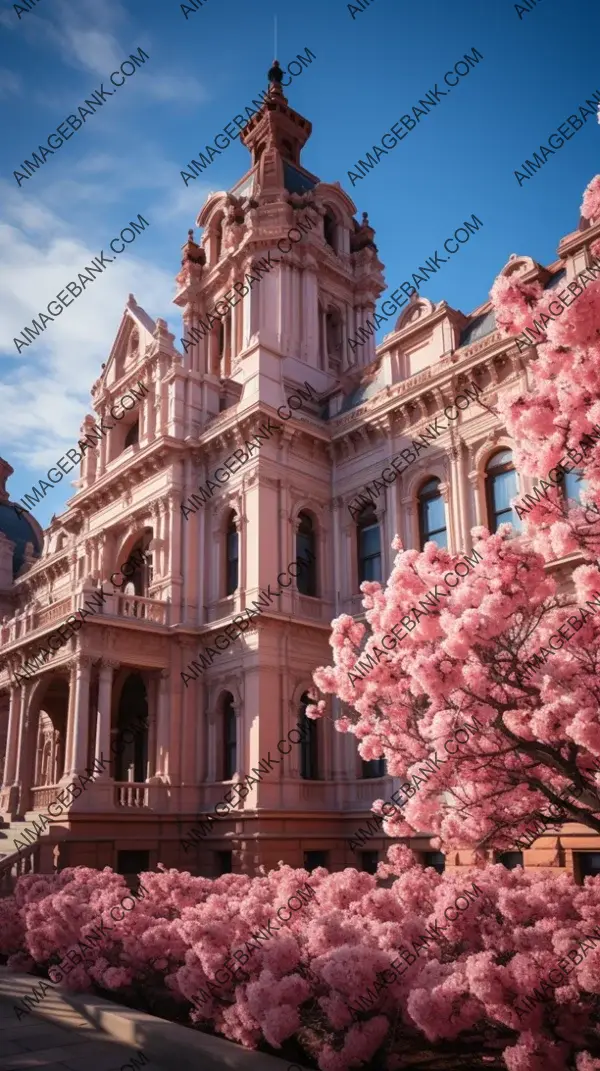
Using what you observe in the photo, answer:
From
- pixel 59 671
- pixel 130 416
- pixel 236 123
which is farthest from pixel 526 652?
pixel 130 416

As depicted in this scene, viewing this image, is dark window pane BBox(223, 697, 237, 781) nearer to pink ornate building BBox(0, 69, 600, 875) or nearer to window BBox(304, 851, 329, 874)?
pink ornate building BBox(0, 69, 600, 875)

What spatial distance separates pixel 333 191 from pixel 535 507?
1074 inches

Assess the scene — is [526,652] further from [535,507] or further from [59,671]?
[59,671]

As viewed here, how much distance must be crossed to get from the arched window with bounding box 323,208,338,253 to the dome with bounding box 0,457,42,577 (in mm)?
24430

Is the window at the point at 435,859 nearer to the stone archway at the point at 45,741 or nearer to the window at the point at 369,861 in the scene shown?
the window at the point at 369,861

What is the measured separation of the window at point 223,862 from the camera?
20.9 meters

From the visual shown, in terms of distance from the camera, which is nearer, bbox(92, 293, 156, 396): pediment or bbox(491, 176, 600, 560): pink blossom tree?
bbox(491, 176, 600, 560): pink blossom tree

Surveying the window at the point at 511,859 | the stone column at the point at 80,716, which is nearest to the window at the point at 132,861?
the stone column at the point at 80,716

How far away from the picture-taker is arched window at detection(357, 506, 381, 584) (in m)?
23.0

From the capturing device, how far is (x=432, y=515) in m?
21.6

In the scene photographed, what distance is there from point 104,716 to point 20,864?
12.9ft

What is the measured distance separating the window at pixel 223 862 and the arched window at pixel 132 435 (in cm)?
1476

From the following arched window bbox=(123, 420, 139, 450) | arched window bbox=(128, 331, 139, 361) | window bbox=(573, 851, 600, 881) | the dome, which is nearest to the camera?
window bbox=(573, 851, 600, 881)

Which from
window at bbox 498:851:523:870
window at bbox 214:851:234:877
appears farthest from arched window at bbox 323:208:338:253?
window at bbox 498:851:523:870
